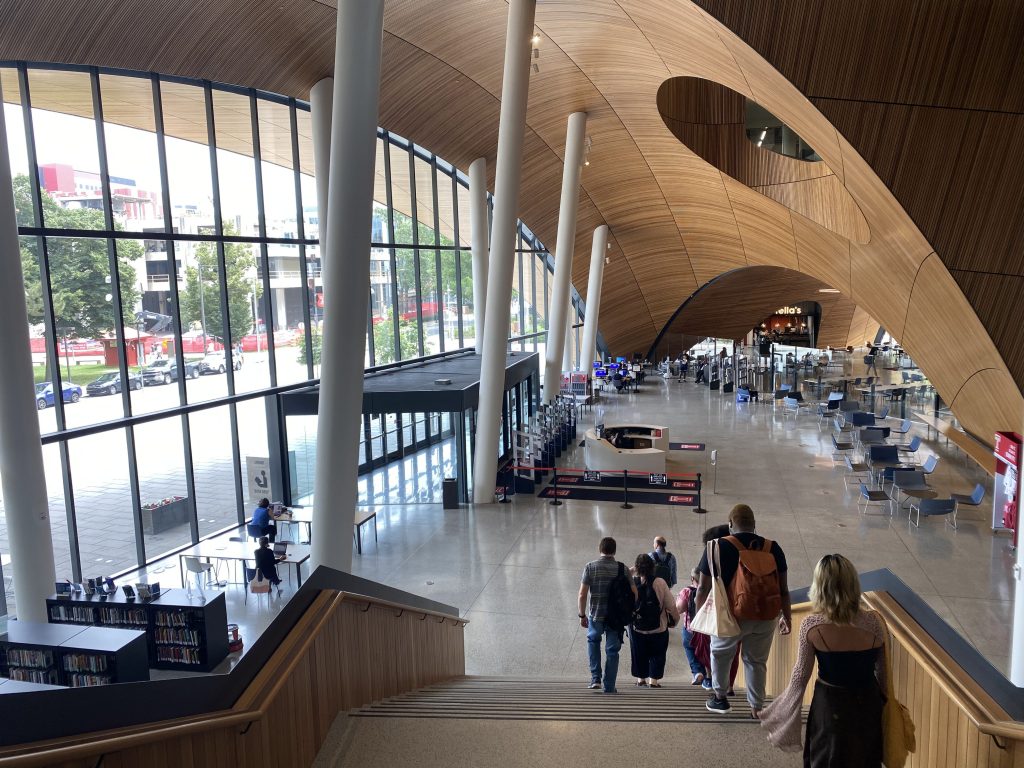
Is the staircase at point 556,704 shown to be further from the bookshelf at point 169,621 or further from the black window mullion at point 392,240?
the black window mullion at point 392,240

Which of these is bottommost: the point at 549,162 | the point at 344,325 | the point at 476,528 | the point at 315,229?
the point at 476,528

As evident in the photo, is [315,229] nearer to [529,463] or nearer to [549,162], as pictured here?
[529,463]

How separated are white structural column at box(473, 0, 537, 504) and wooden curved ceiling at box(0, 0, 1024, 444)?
196 cm

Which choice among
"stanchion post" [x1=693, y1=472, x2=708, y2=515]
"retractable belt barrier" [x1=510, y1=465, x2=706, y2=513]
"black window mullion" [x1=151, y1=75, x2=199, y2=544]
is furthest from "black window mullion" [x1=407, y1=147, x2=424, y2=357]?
"stanchion post" [x1=693, y1=472, x2=708, y2=515]

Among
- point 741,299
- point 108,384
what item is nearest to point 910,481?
point 108,384

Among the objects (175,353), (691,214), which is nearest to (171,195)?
(175,353)

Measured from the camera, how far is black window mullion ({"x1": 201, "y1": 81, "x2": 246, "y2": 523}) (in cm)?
1481

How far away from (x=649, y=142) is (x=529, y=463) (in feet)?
36.2

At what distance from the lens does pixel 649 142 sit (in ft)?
77.0

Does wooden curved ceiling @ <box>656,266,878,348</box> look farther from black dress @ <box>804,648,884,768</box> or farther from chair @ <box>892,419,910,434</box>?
black dress @ <box>804,648,884,768</box>

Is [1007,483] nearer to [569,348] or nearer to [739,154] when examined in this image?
[739,154]

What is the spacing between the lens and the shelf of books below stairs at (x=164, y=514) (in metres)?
13.5

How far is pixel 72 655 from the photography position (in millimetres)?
6344

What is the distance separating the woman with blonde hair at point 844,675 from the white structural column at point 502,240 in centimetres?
1179
